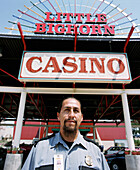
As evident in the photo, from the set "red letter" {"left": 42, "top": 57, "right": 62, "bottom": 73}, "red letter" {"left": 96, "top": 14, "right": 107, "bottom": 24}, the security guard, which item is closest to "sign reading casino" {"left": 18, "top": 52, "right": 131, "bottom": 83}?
"red letter" {"left": 42, "top": 57, "right": 62, "bottom": 73}

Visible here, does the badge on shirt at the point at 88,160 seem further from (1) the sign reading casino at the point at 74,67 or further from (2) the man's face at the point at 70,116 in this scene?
(1) the sign reading casino at the point at 74,67

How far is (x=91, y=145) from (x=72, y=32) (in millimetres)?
7388

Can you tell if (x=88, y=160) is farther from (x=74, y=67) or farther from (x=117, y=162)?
(x=117, y=162)

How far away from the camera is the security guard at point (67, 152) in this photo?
157 centimetres

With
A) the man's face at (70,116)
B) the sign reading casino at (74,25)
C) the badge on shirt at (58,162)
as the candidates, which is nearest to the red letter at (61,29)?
the sign reading casino at (74,25)

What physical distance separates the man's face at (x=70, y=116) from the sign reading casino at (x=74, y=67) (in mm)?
4214

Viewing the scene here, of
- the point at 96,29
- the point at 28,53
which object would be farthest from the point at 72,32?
the point at 28,53

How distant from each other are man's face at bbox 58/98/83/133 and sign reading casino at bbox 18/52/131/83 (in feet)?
13.8

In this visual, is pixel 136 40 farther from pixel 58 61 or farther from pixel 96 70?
pixel 58 61

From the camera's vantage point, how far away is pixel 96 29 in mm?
8055

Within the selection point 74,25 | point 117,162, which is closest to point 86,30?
point 74,25

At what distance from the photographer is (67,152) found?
5.57 feet

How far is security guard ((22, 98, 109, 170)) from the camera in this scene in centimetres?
157

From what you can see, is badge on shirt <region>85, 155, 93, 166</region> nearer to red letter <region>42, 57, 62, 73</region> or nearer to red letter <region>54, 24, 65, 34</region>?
red letter <region>42, 57, 62, 73</region>
